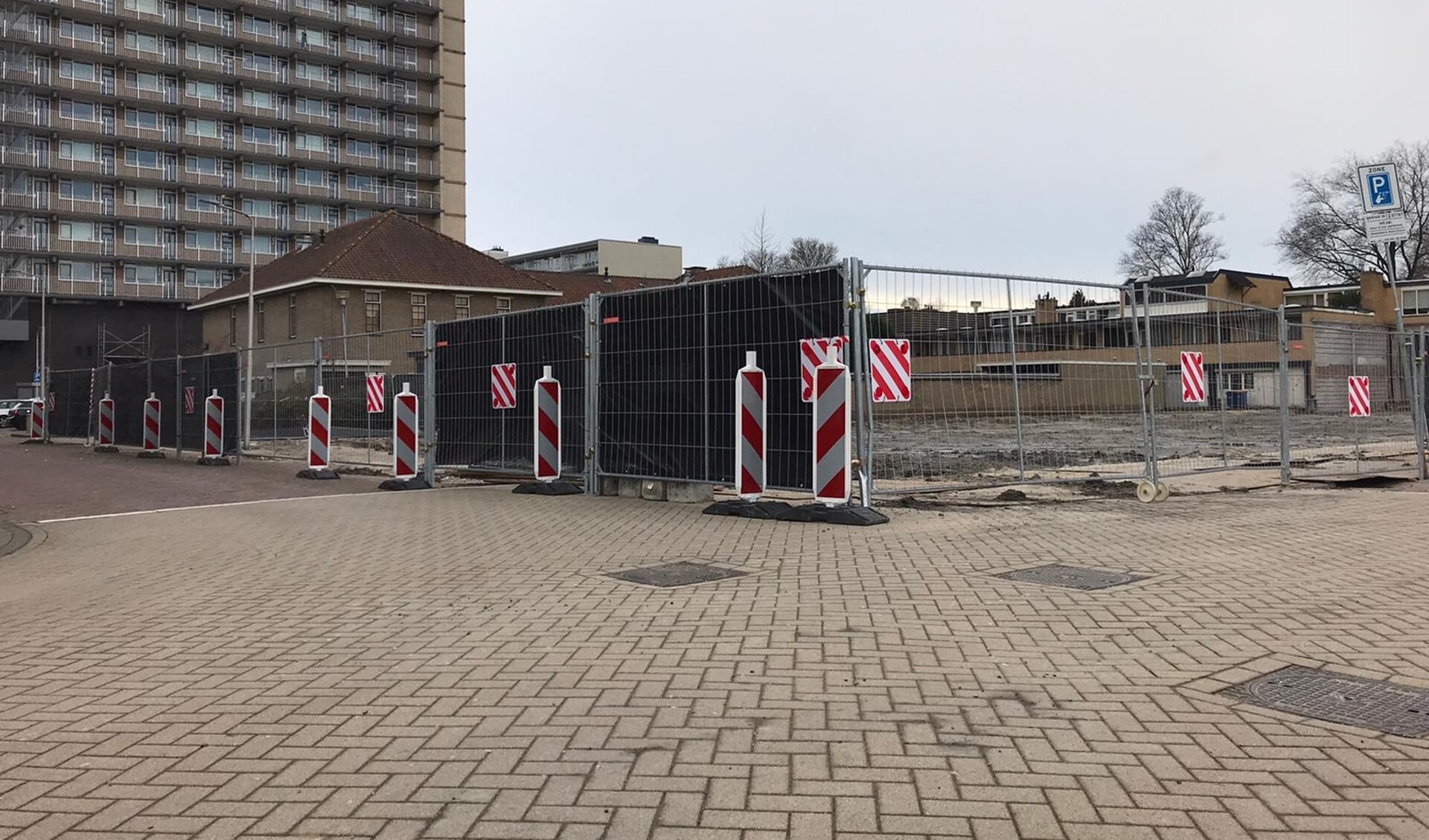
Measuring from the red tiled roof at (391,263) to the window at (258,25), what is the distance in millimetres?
27023

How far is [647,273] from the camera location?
106m

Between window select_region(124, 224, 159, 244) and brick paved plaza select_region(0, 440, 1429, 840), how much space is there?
69.5 m

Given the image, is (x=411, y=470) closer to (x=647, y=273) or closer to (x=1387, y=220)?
(x=1387, y=220)

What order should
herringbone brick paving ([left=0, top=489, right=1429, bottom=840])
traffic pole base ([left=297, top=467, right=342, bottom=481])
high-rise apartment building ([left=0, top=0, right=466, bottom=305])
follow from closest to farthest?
herringbone brick paving ([left=0, top=489, right=1429, bottom=840]), traffic pole base ([left=297, top=467, right=342, bottom=481]), high-rise apartment building ([left=0, top=0, right=466, bottom=305])

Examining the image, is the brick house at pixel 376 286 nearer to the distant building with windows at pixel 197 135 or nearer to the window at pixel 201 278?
the distant building with windows at pixel 197 135

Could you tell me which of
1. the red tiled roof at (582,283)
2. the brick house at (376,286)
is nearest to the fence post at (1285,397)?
the brick house at (376,286)

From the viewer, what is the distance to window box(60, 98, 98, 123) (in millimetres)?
67250

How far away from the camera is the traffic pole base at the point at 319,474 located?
1733 cm

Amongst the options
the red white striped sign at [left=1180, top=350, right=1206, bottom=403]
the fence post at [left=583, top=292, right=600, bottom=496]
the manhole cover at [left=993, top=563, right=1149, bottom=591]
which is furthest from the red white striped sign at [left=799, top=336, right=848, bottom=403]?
the red white striped sign at [left=1180, top=350, right=1206, bottom=403]

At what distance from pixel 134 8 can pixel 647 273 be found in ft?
163

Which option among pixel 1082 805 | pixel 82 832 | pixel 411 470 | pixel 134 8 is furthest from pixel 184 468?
pixel 134 8

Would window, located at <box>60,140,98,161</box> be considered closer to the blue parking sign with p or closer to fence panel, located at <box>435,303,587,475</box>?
fence panel, located at <box>435,303,587,475</box>

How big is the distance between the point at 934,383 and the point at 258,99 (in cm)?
7528

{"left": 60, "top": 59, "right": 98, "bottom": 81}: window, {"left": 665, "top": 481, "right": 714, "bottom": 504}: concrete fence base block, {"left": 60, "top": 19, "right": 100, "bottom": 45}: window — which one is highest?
{"left": 60, "top": 19, "right": 100, "bottom": 45}: window
